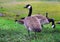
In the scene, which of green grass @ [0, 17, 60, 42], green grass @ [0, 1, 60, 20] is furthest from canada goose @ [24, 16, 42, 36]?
green grass @ [0, 1, 60, 20]

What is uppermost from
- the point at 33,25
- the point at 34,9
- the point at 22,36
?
the point at 33,25

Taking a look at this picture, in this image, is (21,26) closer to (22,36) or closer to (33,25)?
(22,36)

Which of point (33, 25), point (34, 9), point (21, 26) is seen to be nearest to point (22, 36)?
point (33, 25)

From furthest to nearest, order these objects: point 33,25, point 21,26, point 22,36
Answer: point 21,26 < point 22,36 < point 33,25

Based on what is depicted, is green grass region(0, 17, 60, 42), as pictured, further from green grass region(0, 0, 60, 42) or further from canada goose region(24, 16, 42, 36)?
canada goose region(24, 16, 42, 36)

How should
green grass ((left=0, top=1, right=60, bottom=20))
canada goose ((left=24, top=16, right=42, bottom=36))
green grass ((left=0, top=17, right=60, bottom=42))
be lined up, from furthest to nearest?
1. green grass ((left=0, top=1, right=60, bottom=20))
2. green grass ((left=0, top=17, right=60, bottom=42))
3. canada goose ((left=24, top=16, right=42, bottom=36))

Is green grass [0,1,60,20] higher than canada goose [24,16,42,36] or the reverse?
the reverse

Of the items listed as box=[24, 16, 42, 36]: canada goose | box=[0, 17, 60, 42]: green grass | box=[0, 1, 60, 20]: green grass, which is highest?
box=[24, 16, 42, 36]: canada goose

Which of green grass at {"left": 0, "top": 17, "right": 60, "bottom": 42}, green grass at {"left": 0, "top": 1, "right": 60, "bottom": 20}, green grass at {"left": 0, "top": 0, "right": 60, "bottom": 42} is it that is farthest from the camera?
green grass at {"left": 0, "top": 1, "right": 60, "bottom": 20}

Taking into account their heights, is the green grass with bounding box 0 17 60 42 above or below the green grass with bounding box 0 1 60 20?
above

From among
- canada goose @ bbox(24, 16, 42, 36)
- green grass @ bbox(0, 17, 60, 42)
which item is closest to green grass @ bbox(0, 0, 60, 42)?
green grass @ bbox(0, 17, 60, 42)

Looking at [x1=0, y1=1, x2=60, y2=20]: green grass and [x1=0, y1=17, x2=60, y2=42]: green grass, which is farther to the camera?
[x1=0, y1=1, x2=60, y2=20]: green grass

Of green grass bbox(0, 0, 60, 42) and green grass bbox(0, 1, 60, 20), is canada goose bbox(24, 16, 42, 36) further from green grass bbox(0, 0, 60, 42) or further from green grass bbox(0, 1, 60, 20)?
green grass bbox(0, 1, 60, 20)

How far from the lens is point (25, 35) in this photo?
10891 millimetres
